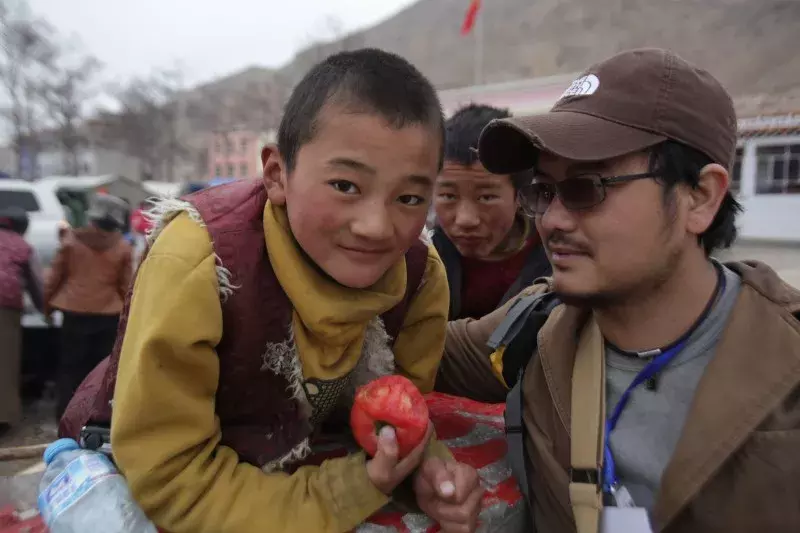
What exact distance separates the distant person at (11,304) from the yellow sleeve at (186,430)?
4362 mm

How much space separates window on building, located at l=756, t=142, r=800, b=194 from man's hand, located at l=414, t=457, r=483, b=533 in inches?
733

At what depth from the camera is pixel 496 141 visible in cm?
173

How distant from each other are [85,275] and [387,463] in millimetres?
4727

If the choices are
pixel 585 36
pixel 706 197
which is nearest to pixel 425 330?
pixel 706 197

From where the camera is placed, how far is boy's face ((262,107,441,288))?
1.51 m

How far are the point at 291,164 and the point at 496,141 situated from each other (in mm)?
573

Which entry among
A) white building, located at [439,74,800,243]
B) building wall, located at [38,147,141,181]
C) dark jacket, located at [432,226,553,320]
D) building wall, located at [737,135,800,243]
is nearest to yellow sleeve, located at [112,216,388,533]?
dark jacket, located at [432,226,553,320]

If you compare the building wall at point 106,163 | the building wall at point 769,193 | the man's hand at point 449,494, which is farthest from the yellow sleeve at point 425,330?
the building wall at point 106,163

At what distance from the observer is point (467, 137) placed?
266 cm

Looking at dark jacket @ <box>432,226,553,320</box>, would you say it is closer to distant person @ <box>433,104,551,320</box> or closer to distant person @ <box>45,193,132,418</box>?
distant person @ <box>433,104,551,320</box>

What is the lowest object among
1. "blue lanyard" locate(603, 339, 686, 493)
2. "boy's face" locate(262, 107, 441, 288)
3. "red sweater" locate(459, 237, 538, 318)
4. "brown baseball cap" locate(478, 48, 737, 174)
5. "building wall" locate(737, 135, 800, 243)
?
"blue lanyard" locate(603, 339, 686, 493)

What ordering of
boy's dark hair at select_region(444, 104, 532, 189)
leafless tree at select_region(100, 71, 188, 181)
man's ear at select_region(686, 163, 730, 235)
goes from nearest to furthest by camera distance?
man's ear at select_region(686, 163, 730, 235)
boy's dark hair at select_region(444, 104, 532, 189)
leafless tree at select_region(100, 71, 188, 181)

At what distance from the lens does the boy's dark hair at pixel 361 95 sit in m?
1.55

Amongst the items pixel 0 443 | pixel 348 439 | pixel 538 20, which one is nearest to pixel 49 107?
pixel 0 443
